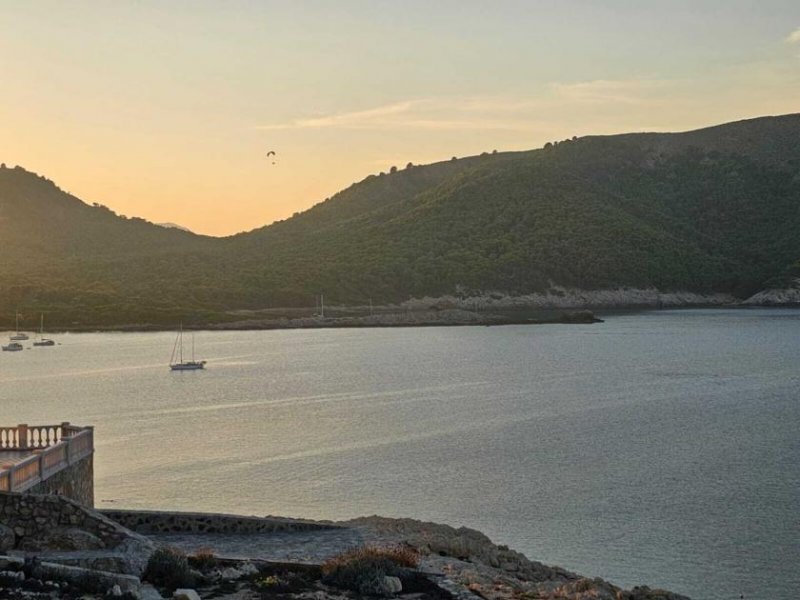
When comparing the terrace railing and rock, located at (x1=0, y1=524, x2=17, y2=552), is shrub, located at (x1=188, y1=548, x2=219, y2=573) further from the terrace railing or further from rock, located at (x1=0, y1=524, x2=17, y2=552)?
the terrace railing

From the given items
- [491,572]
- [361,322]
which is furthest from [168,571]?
[361,322]

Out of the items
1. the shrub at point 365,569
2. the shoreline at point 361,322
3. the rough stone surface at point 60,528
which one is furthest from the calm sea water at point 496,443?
the shoreline at point 361,322

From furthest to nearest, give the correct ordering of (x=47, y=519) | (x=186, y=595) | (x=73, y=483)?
(x=73, y=483)
(x=47, y=519)
(x=186, y=595)

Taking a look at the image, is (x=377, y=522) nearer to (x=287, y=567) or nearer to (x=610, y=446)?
(x=287, y=567)

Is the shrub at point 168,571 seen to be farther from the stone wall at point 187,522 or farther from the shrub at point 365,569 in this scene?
the stone wall at point 187,522

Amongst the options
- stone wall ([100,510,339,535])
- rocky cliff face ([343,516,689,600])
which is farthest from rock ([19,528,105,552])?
rocky cliff face ([343,516,689,600])

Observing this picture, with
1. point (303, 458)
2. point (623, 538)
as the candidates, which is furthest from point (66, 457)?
point (303, 458)

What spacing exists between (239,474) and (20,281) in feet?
506

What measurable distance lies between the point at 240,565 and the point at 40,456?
16.6ft

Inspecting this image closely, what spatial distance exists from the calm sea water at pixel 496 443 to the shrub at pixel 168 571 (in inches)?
503

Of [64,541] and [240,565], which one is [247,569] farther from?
[64,541]

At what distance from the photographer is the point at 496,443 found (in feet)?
164

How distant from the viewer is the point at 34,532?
651 inches

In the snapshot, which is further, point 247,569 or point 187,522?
point 187,522
